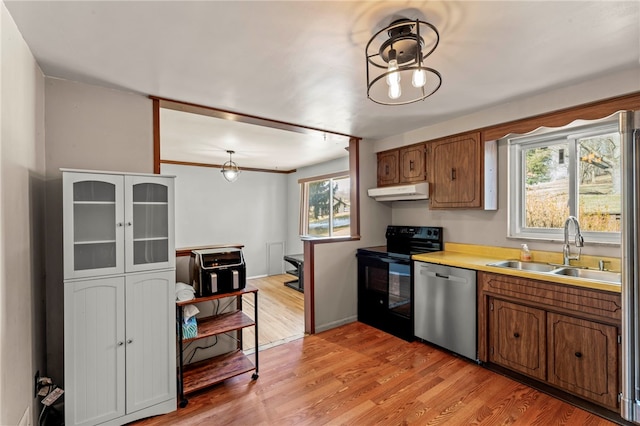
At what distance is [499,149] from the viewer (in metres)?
2.96

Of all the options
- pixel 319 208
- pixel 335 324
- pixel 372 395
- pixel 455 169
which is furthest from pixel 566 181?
pixel 319 208

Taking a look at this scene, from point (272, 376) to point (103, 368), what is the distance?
4.04ft

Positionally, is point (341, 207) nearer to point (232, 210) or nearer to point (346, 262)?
point (346, 262)

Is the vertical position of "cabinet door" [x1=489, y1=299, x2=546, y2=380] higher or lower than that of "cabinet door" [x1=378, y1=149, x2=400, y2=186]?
lower

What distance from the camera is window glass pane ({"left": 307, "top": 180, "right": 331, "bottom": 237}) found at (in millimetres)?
5934

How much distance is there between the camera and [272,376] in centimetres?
250

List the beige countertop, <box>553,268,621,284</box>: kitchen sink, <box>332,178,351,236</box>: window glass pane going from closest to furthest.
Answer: the beige countertop
<box>553,268,621,284</box>: kitchen sink
<box>332,178,351,236</box>: window glass pane

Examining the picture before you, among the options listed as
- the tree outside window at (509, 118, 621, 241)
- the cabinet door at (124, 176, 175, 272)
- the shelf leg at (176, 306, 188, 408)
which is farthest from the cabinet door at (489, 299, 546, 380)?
the cabinet door at (124, 176, 175, 272)

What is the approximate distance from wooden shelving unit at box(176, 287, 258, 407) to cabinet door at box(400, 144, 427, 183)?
224 centimetres

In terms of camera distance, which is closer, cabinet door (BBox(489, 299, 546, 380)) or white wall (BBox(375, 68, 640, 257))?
white wall (BBox(375, 68, 640, 257))

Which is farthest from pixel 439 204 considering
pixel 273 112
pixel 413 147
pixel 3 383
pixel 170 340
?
pixel 3 383

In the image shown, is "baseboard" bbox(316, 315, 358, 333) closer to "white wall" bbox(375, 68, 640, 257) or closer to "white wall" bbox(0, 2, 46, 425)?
"white wall" bbox(375, 68, 640, 257)

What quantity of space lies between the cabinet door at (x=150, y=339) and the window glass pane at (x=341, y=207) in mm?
Result: 3750

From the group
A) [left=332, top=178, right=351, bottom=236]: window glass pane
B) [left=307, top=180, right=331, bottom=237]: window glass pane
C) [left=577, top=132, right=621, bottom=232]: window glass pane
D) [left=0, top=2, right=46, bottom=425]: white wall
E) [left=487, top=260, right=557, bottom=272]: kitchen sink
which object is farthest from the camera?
[left=307, top=180, right=331, bottom=237]: window glass pane
